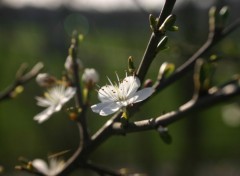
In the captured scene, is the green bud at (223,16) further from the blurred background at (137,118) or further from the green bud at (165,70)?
the blurred background at (137,118)

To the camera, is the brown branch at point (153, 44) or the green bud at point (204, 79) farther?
the green bud at point (204, 79)

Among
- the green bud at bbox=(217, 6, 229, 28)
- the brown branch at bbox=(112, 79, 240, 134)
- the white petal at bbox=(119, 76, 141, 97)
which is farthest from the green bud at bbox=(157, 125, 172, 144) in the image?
the green bud at bbox=(217, 6, 229, 28)

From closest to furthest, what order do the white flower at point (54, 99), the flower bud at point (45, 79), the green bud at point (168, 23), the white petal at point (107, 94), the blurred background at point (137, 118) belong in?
the green bud at point (168, 23)
the white petal at point (107, 94)
the white flower at point (54, 99)
the flower bud at point (45, 79)
the blurred background at point (137, 118)

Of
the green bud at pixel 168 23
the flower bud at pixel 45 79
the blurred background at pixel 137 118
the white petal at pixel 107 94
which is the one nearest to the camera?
the green bud at pixel 168 23

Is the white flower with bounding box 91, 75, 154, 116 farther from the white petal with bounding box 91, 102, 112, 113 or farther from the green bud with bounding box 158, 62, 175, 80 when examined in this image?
the green bud with bounding box 158, 62, 175, 80

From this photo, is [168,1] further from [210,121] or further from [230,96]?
[210,121]

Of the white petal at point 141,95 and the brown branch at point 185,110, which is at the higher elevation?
the white petal at point 141,95

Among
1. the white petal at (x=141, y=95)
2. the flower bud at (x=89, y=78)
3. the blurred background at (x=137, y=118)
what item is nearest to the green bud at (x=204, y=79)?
the white petal at (x=141, y=95)
